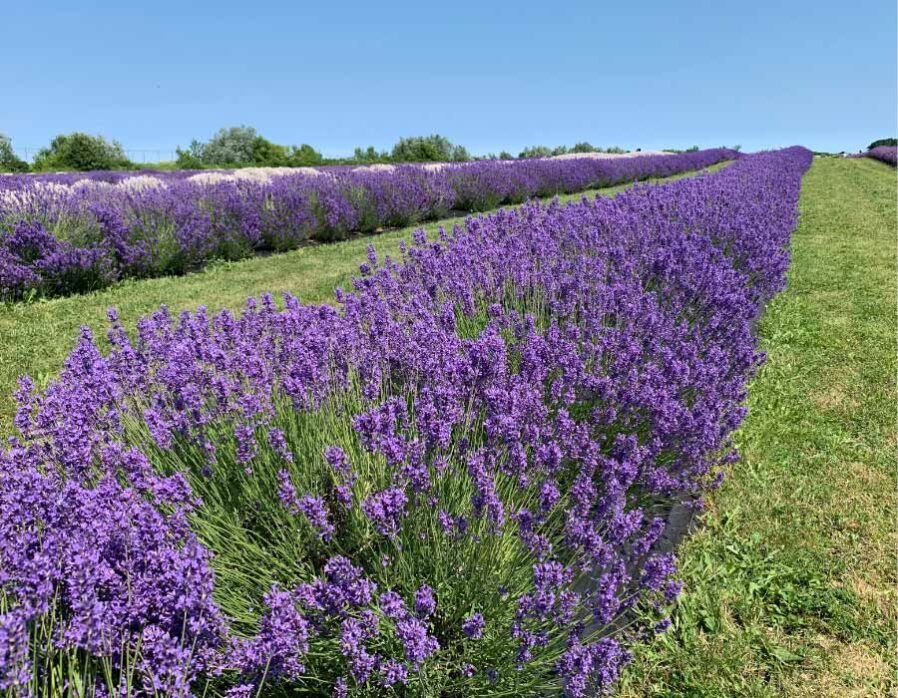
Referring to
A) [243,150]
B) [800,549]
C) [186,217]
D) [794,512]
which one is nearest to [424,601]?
[800,549]

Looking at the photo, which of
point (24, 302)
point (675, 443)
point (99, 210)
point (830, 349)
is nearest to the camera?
point (675, 443)

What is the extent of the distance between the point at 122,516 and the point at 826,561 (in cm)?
284

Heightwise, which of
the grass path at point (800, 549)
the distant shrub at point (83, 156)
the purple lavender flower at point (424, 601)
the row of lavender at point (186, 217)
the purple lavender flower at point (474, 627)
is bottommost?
the grass path at point (800, 549)

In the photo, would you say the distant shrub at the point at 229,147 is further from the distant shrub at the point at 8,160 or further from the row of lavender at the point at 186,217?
the row of lavender at the point at 186,217

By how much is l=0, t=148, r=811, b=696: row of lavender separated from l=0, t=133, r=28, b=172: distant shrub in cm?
4019

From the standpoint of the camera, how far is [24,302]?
6.59 meters

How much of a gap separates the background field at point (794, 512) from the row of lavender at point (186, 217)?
733 mm

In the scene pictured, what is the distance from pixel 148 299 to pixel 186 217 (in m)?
2.36

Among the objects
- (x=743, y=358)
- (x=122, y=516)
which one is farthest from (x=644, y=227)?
(x=122, y=516)

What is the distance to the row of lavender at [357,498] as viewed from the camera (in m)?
1.28

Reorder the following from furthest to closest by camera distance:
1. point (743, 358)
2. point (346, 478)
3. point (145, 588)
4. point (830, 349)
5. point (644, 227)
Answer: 1. point (644, 227)
2. point (830, 349)
3. point (743, 358)
4. point (346, 478)
5. point (145, 588)

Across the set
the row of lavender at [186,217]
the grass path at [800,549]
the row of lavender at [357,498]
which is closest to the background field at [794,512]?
the grass path at [800,549]

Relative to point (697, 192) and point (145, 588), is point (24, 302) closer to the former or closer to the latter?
point (145, 588)

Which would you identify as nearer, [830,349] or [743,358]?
[743,358]
